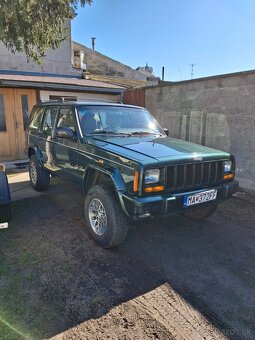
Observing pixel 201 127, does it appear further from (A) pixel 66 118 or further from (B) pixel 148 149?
(B) pixel 148 149

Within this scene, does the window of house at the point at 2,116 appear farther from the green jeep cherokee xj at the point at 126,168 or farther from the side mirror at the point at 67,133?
the side mirror at the point at 67,133

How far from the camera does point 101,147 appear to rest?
3445 millimetres

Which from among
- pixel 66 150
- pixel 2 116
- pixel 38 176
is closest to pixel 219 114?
pixel 66 150

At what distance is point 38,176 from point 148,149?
3255 millimetres

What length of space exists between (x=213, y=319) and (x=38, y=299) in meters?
1.66

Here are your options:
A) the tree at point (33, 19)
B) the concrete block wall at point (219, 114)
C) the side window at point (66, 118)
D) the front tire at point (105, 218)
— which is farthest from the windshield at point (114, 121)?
the concrete block wall at point (219, 114)

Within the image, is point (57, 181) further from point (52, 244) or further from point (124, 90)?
point (124, 90)

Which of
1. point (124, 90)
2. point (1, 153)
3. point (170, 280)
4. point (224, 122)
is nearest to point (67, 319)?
point (170, 280)

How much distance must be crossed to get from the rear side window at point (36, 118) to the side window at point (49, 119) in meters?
0.27

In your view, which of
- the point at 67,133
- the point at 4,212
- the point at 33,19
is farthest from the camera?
the point at 33,19

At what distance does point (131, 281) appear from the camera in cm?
283

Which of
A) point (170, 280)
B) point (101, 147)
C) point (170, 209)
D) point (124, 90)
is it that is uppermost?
point (124, 90)

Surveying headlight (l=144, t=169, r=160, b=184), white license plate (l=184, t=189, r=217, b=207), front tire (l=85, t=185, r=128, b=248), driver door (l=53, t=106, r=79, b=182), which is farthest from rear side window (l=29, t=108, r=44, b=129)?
white license plate (l=184, t=189, r=217, b=207)

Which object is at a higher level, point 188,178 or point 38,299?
point 188,178
